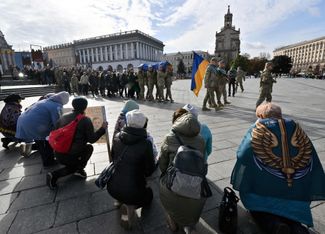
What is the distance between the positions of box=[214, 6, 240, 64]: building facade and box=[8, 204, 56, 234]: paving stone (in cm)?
8779

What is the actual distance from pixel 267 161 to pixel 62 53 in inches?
4139

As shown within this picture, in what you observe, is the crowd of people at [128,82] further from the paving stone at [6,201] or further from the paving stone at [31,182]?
the paving stone at [6,201]

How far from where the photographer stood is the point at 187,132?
2.00 m

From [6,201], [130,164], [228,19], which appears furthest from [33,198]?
[228,19]

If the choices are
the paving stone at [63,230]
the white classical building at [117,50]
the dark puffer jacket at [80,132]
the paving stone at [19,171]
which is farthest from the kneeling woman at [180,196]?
the white classical building at [117,50]

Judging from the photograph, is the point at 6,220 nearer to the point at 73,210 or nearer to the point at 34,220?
the point at 34,220

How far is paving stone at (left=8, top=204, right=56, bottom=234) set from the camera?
7.07ft

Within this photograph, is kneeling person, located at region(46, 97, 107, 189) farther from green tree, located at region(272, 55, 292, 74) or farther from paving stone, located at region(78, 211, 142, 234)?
green tree, located at region(272, 55, 292, 74)

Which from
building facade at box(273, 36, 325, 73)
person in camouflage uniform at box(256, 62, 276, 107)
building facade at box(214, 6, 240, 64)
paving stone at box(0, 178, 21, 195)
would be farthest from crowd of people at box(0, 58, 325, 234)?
building facade at box(273, 36, 325, 73)

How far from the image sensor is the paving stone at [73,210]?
90.0 inches

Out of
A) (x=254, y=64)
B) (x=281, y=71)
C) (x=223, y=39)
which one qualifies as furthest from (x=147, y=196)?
(x=223, y=39)

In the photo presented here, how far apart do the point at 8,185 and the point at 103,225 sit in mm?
1918

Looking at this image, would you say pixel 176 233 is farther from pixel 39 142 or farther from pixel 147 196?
pixel 39 142

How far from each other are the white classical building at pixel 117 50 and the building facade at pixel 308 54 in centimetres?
6049
